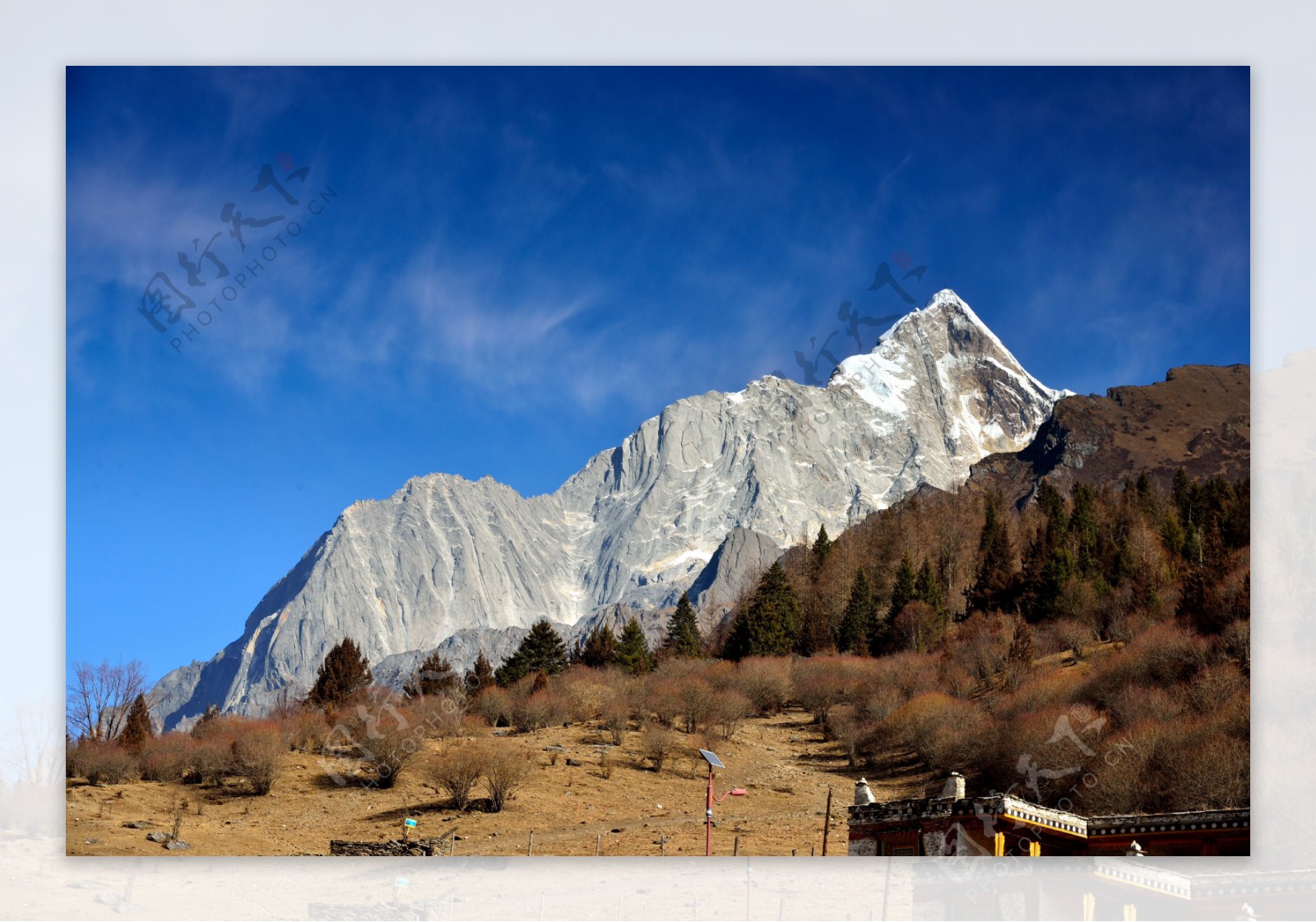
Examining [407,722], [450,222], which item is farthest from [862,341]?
[407,722]

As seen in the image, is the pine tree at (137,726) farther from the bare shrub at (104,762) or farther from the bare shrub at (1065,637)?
the bare shrub at (1065,637)

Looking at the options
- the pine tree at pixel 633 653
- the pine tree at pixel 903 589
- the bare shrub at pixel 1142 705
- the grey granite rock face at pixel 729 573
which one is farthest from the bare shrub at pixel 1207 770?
the grey granite rock face at pixel 729 573

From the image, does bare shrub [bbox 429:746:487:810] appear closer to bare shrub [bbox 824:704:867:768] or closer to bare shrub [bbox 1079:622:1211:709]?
bare shrub [bbox 824:704:867:768]

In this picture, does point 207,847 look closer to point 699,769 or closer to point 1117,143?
point 699,769

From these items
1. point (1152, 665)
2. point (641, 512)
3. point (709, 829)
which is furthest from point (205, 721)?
point (1152, 665)

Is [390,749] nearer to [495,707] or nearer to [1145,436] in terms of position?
[495,707]
